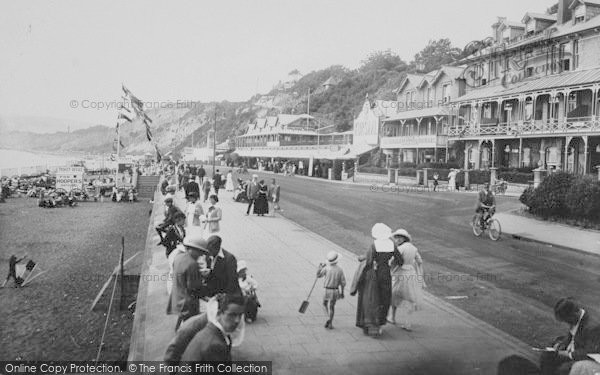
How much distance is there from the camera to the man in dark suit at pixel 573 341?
466 cm

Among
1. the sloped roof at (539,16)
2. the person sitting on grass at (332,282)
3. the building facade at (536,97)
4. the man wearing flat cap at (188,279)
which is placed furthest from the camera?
the sloped roof at (539,16)

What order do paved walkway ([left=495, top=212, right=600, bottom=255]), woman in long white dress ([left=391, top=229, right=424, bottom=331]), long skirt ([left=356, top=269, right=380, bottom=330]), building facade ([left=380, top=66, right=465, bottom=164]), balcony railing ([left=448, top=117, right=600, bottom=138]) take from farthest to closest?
building facade ([left=380, top=66, right=465, bottom=164]) < balcony railing ([left=448, top=117, right=600, bottom=138]) < paved walkway ([left=495, top=212, right=600, bottom=255]) < woman in long white dress ([left=391, top=229, right=424, bottom=331]) < long skirt ([left=356, top=269, right=380, bottom=330])

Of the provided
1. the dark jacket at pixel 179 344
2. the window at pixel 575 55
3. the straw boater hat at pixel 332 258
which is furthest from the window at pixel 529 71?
the dark jacket at pixel 179 344

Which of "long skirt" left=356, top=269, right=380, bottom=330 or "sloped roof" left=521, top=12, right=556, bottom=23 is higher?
"sloped roof" left=521, top=12, right=556, bottom=23

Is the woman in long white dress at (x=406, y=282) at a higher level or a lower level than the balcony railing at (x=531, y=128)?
lower

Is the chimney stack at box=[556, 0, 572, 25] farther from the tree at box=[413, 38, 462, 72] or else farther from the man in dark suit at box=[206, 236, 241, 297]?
the tree at box=[413, 38, 462, 72]

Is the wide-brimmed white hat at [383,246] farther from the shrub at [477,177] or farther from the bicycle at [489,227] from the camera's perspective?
the shrub at [477,177]

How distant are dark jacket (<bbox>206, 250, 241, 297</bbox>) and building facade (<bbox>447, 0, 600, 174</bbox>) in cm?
2681

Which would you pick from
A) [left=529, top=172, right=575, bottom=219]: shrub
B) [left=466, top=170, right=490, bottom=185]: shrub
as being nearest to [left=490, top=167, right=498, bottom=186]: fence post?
[left=466, top=170, right=490, bottom=185]: shrub

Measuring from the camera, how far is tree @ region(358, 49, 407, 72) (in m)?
87.0

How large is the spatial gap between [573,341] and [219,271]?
4148 mm

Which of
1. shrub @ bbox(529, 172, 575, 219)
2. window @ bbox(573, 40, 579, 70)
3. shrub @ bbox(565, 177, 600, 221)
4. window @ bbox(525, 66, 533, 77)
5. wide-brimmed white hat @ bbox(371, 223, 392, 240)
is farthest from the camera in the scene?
window @ bbox(525, 66, 533, 77)

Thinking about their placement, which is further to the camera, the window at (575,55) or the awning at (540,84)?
the window at (575,55)

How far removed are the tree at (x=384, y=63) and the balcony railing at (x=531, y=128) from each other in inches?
1928
